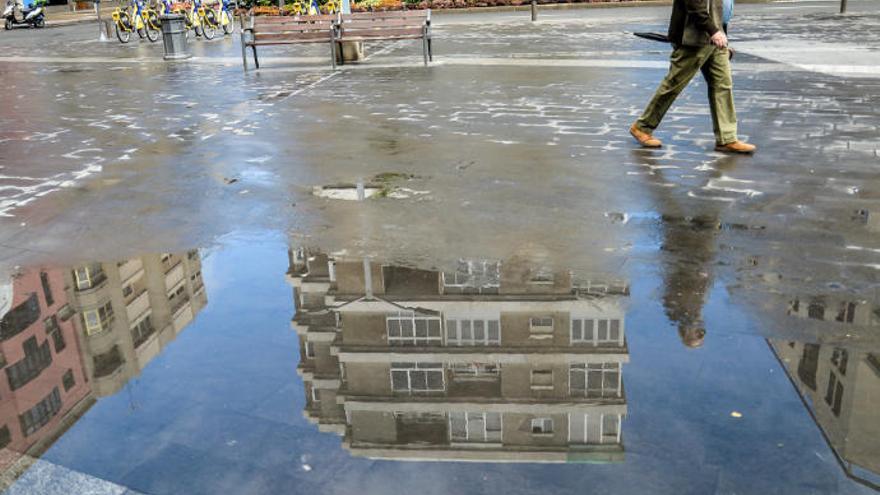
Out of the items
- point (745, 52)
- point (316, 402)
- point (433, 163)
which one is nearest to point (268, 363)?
point (316, 402)

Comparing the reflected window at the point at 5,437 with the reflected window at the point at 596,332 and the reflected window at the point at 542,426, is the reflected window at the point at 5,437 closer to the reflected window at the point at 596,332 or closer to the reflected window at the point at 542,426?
the reflected window at the point at 542,426

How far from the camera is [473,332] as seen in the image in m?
4.54

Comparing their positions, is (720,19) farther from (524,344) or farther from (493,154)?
(524,344)

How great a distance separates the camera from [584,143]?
30.1ft

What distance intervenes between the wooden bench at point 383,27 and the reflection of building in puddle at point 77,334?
12.4 metres

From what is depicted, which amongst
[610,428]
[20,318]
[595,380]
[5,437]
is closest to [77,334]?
[20,318]

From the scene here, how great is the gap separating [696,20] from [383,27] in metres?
10.8

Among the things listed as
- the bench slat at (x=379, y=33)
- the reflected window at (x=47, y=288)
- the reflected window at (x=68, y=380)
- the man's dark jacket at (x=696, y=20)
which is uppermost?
the man's dark jacket at (x=696, y=20)

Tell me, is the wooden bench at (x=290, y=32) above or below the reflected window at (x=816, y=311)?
above

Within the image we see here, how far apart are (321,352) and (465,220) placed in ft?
8.17

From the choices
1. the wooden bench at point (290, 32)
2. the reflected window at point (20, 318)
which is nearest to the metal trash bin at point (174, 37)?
the wooden bench at point (290, 32)

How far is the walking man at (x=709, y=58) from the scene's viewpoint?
7910 mm

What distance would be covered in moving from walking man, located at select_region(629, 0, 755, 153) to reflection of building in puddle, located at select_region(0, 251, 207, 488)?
16.5 ft

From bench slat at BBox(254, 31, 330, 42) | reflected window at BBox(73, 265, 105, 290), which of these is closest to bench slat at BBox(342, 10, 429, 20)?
bench slat at BBox(254, 31, 330, 42)
